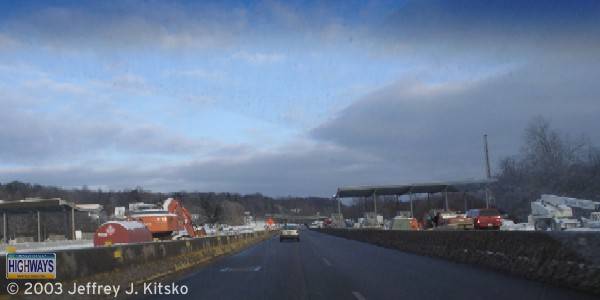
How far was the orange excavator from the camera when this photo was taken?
3975 centimetres

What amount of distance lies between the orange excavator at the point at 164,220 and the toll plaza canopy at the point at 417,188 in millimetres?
43677

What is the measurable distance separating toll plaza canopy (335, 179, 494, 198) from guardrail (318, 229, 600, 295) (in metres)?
50.2

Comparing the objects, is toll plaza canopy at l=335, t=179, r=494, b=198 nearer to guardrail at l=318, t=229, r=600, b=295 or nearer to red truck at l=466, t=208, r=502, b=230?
red truck at l=466, t=208, r=502, b=230

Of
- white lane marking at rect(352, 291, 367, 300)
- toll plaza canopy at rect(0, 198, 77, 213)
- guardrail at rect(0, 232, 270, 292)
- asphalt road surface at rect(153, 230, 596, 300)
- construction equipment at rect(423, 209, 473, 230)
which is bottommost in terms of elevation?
construction equipment at rect(423, 209, 473, 230)

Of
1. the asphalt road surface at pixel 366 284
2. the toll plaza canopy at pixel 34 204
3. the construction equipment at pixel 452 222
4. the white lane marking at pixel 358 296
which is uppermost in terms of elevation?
the toll plaza canopy at pixel 34 204

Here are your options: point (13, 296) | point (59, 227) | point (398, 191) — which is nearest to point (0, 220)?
point (59, 227)

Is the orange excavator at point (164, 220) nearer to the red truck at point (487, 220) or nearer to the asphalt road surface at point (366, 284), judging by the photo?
the asphalt road surface at point (366, 284)

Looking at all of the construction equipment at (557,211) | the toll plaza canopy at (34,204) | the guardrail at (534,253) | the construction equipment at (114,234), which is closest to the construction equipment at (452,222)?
the construction equipment at (557,211)

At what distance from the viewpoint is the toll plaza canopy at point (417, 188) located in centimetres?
7688

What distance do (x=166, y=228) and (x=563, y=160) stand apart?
4830 cm

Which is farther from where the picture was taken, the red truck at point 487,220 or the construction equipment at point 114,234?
the red truck at point 487,220

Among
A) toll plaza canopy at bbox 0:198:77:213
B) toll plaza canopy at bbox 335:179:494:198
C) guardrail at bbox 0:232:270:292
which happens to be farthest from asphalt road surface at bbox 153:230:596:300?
toll plaza canopy at bbox 335:179:494:198

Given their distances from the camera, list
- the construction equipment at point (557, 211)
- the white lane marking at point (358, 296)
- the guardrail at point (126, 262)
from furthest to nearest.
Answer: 1. the construction equipment at point (557, 211)
2. the white lane marking at point (358, 296)
3. the guardrail at point (126, 262)

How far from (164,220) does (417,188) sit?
177 ft
